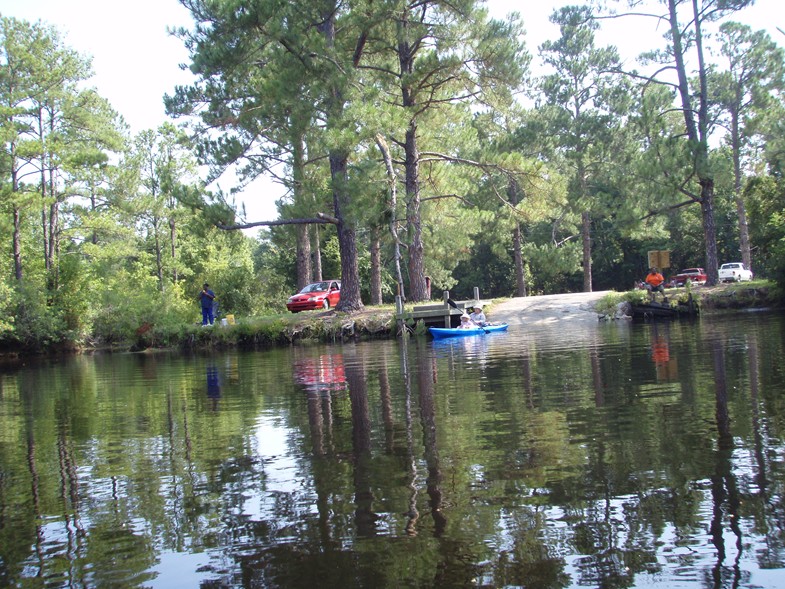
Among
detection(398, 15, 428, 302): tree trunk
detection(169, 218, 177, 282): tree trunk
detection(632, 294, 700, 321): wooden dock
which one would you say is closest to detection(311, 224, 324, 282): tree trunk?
detection(398, 15, 428, 302): tree trunk

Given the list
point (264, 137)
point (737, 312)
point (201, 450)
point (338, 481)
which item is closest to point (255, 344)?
Result: point (264, 137)

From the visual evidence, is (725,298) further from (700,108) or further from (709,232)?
(700,108)

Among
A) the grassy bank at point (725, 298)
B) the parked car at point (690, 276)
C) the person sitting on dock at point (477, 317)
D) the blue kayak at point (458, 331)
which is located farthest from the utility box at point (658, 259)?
the parked car at point (690, 276)

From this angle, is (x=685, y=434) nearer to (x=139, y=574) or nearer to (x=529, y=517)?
(x=529, y=517)

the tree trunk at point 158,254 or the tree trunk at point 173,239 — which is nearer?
the tree trunk at point 173,239

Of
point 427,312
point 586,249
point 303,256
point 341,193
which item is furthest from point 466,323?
point 586,249

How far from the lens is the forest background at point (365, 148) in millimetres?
26188

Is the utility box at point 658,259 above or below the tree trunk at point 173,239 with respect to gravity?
below

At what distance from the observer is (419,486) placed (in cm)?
548

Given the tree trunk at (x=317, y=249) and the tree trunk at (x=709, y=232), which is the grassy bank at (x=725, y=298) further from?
the tree trunk at (x=317, y=249)

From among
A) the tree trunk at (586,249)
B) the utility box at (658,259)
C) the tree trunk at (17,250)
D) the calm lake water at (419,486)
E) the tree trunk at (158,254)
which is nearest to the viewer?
the calm lake water at (419,486)

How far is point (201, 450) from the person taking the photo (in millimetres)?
7527

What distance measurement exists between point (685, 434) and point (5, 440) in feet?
24.7

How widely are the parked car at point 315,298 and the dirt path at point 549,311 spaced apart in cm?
696
